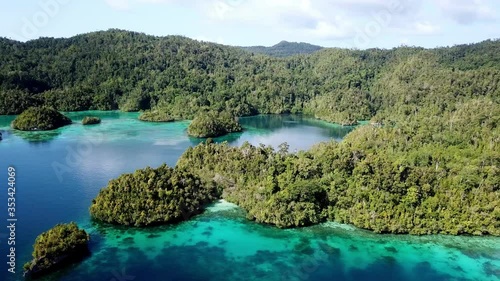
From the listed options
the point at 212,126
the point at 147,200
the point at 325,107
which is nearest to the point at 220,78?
the point at 325,107

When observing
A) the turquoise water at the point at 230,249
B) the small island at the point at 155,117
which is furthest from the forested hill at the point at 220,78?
the turquoise water at the point at 230,249

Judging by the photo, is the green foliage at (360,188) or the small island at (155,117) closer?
the green foliage at (360,188)

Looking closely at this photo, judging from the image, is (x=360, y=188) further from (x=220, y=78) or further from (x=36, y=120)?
(x=220, y=78)

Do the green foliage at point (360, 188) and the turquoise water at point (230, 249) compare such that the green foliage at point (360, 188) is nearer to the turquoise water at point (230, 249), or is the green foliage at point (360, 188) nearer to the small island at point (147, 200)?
the turquoise water at point (230, 249)

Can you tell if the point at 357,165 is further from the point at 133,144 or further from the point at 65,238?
the point at 133,144

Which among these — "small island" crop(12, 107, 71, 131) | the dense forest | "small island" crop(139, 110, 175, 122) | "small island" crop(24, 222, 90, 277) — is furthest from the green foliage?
"small island" crop(139, 110, 175, 122)

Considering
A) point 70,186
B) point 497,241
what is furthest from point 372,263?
point 70,186
